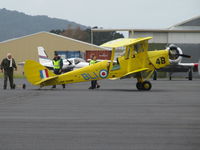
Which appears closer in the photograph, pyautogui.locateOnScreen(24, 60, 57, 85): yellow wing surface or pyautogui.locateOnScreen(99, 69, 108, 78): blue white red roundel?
pyautogui.locateOnScreen(99, 69, 108, 78): blue white red roundel

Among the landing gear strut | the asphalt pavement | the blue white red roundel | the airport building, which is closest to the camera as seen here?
the asphalt pavement

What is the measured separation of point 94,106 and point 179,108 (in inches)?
93.0

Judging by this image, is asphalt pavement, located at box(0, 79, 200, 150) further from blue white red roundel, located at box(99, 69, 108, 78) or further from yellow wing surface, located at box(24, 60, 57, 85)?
yellow wing surface, located at box(24, 60, 57, 85)

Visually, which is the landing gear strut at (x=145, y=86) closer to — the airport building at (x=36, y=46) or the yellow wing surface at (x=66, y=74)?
the yellow wing surface at (x=66, y=74)

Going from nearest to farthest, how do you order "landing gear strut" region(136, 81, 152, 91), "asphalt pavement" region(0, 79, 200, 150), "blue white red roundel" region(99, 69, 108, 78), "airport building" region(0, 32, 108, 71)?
1. "asphalt pavement" region(0, 79, 200, 150)
2. "blue white red roundel" region(99, 69, 108, 78)
3. "landing gear strut" region(136, 81, 152, 91)
4. "airport building" region(0, 32, 108, 71)

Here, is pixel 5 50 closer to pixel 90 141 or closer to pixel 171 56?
pixel 171 56

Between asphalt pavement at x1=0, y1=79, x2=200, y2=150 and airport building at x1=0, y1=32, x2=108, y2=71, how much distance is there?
64.6 meters

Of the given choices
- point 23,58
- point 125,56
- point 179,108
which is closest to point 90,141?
point 179,108

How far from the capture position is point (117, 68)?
2564 centimetres

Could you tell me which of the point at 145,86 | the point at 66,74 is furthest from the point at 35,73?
the point at 145,86

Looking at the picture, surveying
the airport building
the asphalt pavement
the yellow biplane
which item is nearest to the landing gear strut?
the yellow biplane

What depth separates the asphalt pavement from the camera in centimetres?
968

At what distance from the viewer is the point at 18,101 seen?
19031mm

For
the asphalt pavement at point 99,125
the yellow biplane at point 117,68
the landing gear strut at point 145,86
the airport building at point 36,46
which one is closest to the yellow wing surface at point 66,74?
the yellow biplane at point 117,68
